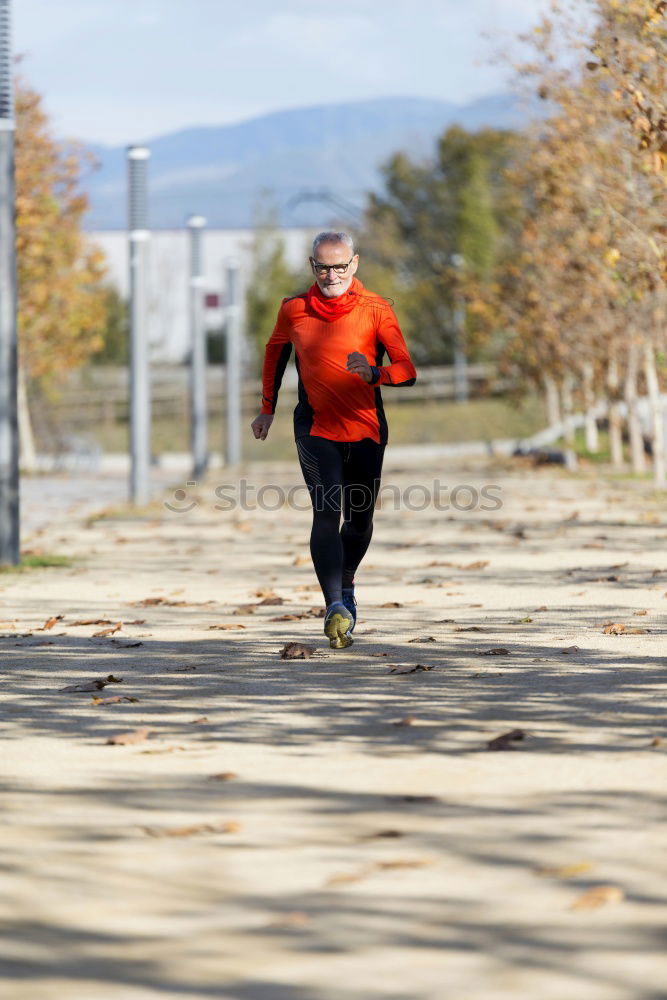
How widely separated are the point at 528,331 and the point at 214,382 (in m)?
38.9

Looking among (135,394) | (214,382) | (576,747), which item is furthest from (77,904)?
(214,382)

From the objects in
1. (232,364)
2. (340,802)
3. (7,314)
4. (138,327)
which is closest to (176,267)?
(232,364)

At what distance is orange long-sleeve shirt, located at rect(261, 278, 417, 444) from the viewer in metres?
8.24

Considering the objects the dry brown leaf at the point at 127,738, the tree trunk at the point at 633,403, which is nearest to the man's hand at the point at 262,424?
the dry brown leaf at the point at 127,738

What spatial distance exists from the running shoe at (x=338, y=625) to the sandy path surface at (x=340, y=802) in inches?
4.6

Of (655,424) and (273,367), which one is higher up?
(273,367)

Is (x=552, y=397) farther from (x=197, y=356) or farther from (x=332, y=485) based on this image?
(x=332, y=485)

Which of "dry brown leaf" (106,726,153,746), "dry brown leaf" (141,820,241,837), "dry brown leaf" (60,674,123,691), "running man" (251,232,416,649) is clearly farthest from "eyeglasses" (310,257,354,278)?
"dry brown leaf" (141,820,241,837)

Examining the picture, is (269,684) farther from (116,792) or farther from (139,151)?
(139,151)

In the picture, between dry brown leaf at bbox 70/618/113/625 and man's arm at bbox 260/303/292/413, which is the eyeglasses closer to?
man's arm at bbox 260/303/292/413

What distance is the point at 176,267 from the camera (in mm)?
73500

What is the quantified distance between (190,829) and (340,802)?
479 mm

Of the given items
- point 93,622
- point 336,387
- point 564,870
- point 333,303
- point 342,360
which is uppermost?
point 333,303

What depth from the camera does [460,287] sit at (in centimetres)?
3266
